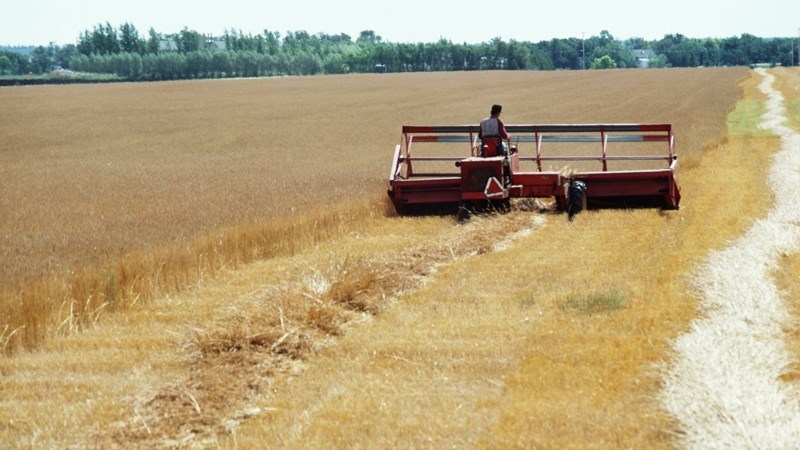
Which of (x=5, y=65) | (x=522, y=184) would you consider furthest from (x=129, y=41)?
(x=522, y=184)

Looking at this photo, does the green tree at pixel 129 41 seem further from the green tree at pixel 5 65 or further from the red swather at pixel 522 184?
the red swather at pixel 522 184

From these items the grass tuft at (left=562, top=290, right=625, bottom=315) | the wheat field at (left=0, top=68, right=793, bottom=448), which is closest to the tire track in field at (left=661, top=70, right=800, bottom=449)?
the wheat field at (left=0, top=68, right=793, bottom=448)

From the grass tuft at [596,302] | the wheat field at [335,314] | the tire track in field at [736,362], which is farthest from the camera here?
the grass tuft at [596,302]

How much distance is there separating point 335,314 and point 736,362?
3.52 meters

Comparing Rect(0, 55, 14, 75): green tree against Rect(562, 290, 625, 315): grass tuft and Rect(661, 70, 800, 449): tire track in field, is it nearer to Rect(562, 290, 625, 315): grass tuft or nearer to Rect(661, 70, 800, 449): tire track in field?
Rect(661, 70, 800, 449): tire track in field

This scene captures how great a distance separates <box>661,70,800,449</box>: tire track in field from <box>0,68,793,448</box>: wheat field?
0.21 metres

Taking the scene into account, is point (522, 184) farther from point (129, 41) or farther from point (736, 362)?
point (129, 41)

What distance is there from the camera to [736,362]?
841cm

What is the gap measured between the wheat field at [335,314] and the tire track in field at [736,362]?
0.68 feet

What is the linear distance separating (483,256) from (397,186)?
401cm

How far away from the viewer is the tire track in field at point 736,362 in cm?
693

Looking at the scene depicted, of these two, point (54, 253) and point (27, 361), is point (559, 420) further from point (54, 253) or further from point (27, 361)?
point (54, 253)

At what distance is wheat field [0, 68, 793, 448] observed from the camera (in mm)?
7504

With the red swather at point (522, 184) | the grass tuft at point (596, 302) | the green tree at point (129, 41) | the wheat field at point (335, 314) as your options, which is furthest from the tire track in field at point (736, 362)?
the green tree at point (129, 41)
